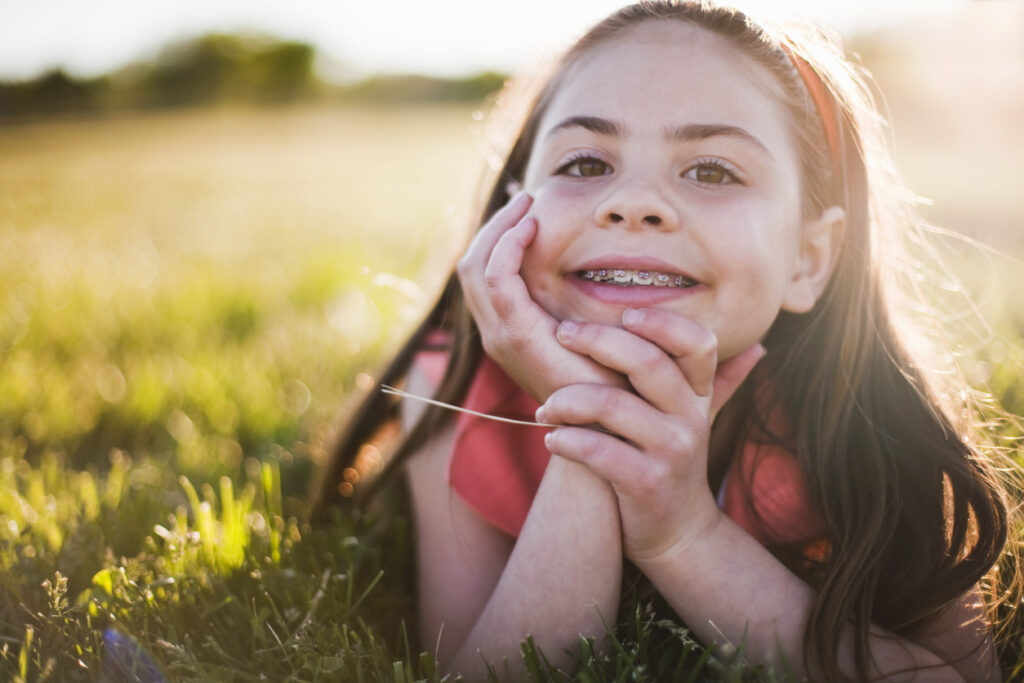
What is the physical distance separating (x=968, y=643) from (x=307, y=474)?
205 centimetres

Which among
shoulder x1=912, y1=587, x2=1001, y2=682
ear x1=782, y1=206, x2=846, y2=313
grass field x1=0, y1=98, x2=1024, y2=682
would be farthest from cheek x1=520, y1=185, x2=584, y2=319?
shoulder x1=912, y1=587, x2=1001, y2=682

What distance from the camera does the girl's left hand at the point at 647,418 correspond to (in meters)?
Result: 1.64

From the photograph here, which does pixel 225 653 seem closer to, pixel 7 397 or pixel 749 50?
pixel 749 50

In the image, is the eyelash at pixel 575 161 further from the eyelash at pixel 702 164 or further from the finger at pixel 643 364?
the finger at pixel 643 364

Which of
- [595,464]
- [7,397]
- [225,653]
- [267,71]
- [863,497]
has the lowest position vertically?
[267,71]

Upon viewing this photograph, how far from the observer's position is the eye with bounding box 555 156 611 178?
1.87m

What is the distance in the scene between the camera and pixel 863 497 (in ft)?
6.38

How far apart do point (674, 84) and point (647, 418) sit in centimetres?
74

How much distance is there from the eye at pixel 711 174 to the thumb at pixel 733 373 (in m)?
0.39

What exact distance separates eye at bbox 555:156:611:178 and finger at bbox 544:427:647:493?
2.06ft

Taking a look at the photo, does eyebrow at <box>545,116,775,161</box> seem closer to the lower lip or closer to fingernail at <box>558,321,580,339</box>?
the lower lip

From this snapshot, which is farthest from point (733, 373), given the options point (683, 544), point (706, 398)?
point (683, 544)

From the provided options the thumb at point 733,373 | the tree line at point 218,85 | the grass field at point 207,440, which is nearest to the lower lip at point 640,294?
the thumb at point 733,373

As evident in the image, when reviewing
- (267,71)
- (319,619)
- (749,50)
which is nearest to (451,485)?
(319,619)
